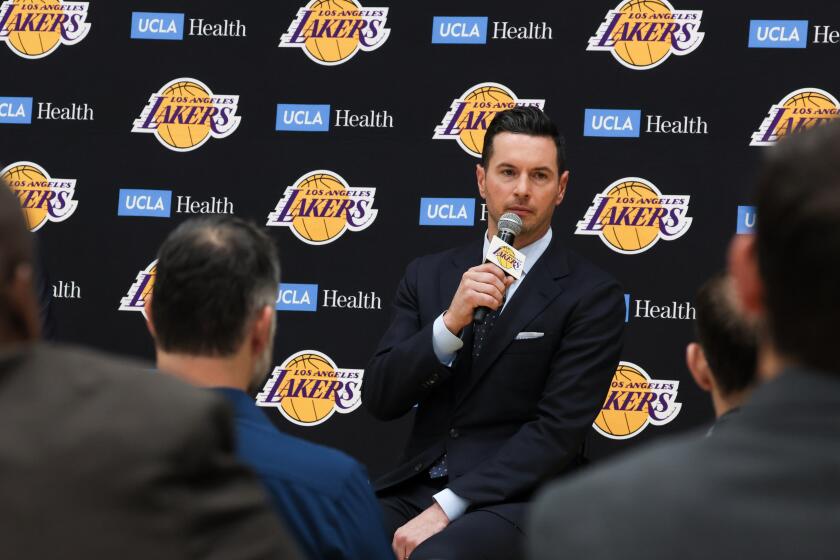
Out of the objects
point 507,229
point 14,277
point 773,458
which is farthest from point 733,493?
point 507,229

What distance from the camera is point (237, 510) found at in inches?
38.0

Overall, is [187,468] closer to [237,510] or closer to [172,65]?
[237,510]

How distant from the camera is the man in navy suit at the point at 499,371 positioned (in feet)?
9.92

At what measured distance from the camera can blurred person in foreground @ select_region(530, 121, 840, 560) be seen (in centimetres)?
85

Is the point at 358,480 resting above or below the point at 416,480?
above

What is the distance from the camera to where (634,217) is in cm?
402

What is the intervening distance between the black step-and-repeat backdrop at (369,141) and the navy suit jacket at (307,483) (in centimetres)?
249

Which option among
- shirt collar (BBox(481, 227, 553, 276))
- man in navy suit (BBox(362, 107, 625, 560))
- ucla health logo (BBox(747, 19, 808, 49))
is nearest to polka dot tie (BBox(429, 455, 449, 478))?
man in navy suit (BBox(362, 107, 625, 560))

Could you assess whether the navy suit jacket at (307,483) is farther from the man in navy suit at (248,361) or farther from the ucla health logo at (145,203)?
the ucla health logo at (145,203)

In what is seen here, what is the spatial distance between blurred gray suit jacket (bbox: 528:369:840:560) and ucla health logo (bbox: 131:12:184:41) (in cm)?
382

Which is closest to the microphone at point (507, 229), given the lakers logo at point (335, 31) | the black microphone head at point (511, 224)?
the black microphone head at point (511, 224)

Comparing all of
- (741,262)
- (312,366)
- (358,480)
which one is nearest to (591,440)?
(312,366)

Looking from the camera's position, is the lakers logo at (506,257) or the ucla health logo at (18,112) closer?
the lakers logo at (506,257)

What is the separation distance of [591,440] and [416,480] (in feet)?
3.20
